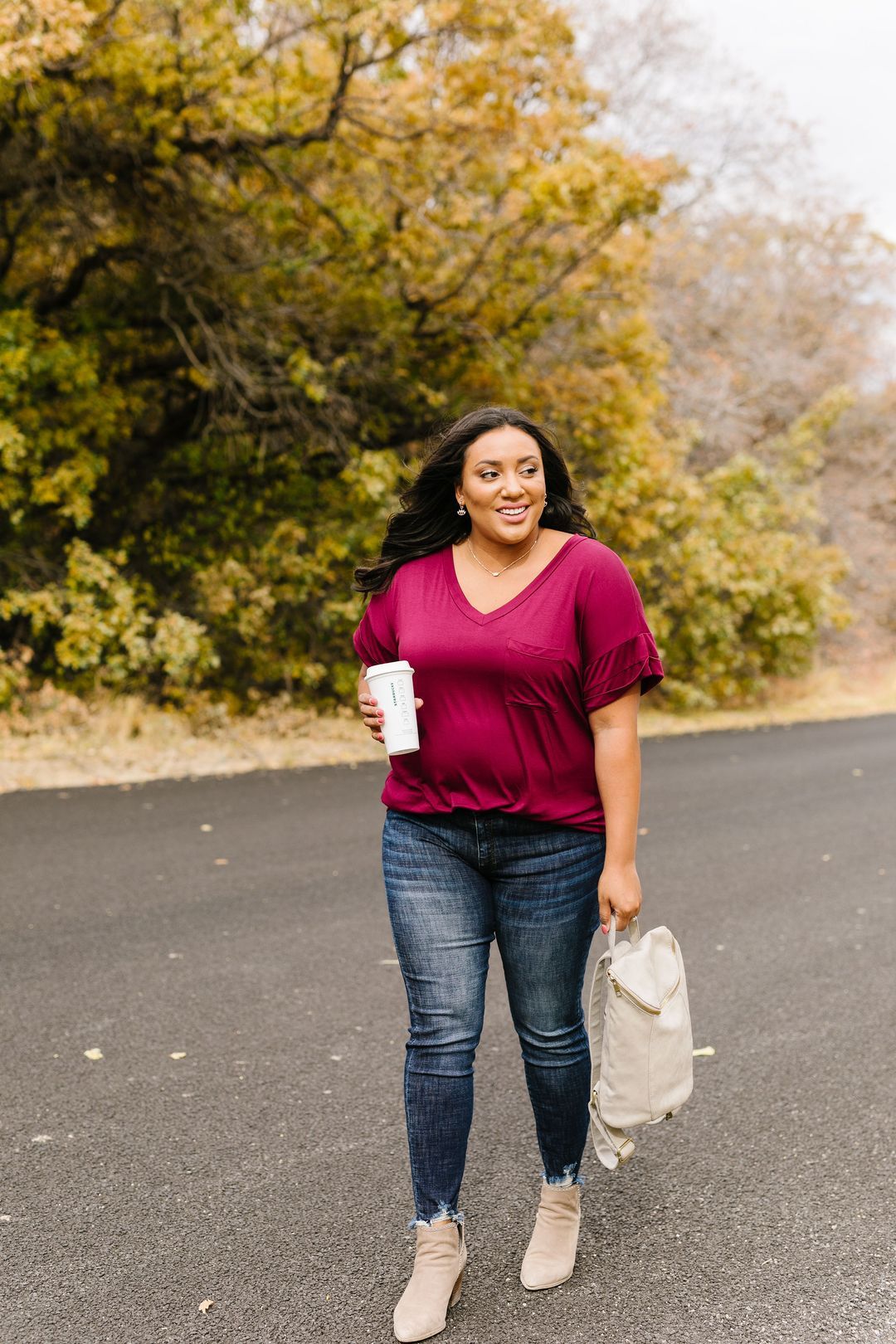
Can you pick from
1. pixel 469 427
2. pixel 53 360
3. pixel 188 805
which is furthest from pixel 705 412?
pixel 469 427

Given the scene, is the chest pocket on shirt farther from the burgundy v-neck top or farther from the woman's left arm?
the woman's left arm

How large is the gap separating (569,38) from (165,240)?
4461 mm

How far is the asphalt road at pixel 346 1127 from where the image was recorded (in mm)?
2762

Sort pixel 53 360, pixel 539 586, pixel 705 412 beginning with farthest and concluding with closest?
pixel 705 412
pixel 53 360
pixel 539 586

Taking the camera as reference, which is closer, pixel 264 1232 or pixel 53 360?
pixel 264 1232

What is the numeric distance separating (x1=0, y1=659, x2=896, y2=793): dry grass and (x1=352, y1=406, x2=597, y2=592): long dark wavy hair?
7310 millimetres

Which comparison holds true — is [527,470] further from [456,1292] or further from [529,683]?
[456,1292]

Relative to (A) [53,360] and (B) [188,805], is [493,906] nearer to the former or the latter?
(B) [188,805]

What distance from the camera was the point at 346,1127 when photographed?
12.1 feet

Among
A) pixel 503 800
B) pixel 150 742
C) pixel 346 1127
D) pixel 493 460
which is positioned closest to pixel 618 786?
pixel 503 800

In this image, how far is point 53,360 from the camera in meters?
11.0

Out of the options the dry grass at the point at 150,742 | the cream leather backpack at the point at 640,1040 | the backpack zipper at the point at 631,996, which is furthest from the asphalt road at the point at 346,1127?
the dry grass at the point at 150,742

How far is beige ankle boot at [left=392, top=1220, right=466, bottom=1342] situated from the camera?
262cm

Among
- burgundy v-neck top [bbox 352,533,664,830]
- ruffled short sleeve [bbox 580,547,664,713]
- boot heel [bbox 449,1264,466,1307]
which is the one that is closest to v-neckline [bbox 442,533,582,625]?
burgundy v-neck top [bbox 352,533,664,830]
